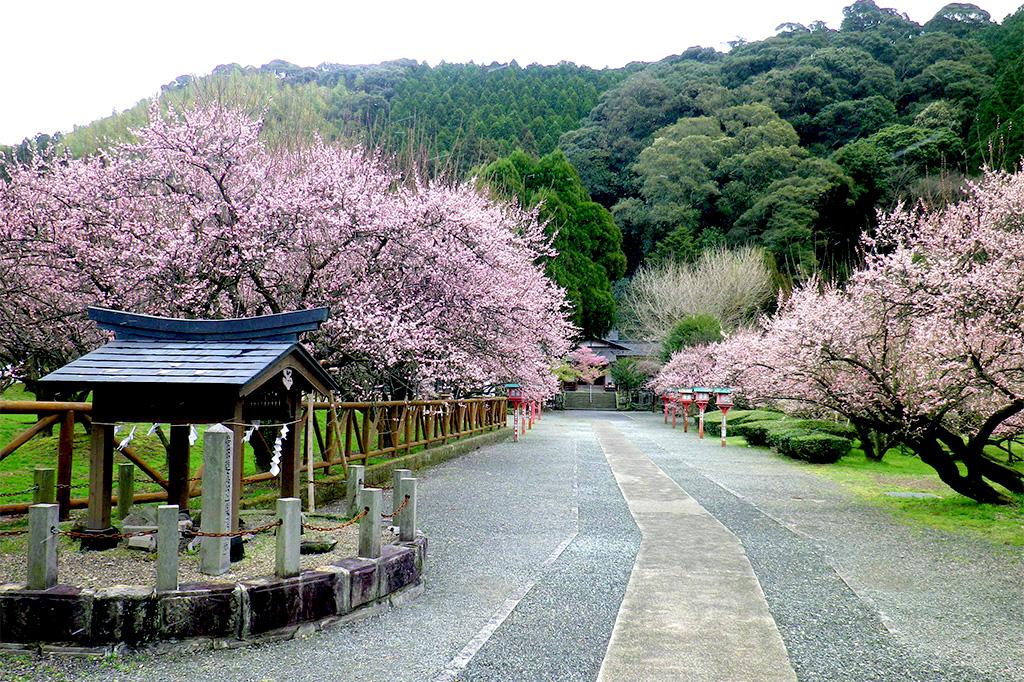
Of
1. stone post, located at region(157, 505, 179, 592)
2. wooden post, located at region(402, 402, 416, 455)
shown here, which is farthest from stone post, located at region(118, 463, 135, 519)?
wooden post, located at region(402, 402, 416, 455)

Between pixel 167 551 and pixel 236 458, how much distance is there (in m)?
1.17

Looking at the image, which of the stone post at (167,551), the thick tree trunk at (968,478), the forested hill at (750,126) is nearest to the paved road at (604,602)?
the stone post at (167,551)

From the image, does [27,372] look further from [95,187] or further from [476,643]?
[476,643]

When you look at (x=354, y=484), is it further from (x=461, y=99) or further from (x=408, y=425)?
(x=461, y=99)

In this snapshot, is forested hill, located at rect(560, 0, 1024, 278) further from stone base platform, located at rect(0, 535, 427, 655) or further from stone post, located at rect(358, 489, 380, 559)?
stone base platform, located at rect(0, 535, 427, 655)

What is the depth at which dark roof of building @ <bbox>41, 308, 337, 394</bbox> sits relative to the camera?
18.2 feet

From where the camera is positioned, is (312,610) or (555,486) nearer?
(312,610)

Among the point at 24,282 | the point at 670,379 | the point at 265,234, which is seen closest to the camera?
the point at 265,234

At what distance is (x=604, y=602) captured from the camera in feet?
18.4

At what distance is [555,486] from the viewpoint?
493 inches

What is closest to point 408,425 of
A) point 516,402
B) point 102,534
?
point 102,534

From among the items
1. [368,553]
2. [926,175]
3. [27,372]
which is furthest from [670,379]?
[368,553]

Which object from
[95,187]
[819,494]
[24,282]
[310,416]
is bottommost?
[819,494]

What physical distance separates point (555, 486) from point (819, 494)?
4414 mm
